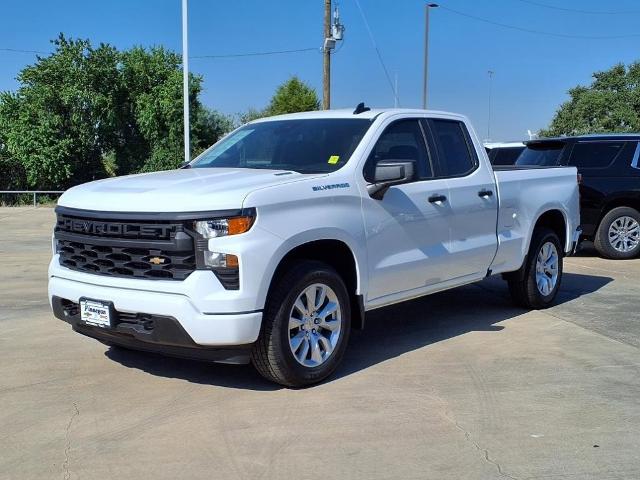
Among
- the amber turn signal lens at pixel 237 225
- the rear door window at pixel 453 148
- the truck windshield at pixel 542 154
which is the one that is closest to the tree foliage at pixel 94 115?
the truck windshield at pixel 542 154

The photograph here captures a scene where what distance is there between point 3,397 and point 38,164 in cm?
2484

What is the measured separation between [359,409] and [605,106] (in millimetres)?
41437

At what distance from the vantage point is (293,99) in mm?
46344

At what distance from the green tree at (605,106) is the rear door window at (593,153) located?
30.6 meters

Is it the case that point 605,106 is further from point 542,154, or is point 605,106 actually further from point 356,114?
point 356,114

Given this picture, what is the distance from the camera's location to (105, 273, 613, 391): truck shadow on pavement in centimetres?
535

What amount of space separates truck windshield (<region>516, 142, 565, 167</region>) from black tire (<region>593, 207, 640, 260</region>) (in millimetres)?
1249

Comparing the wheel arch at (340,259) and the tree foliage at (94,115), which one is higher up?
the tree foliage at (94,115)

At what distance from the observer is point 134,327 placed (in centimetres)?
459

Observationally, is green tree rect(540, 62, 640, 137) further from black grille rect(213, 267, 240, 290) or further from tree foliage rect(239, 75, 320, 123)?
black grille rect(213, 267, 240, 290)

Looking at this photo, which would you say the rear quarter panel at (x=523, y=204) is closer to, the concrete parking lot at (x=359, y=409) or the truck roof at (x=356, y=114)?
the concrete parking lot at (x=359, y=409)

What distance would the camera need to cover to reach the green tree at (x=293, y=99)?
4600 cm

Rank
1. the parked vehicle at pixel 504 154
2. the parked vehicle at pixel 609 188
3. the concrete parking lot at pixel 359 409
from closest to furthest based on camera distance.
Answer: the concrete parking lot at pixel 359 409 → the parked vehicle at pixel 609 188 → the parked vehicle at pixel 504 154

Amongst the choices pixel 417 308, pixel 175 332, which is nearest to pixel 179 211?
pixel 175 332
